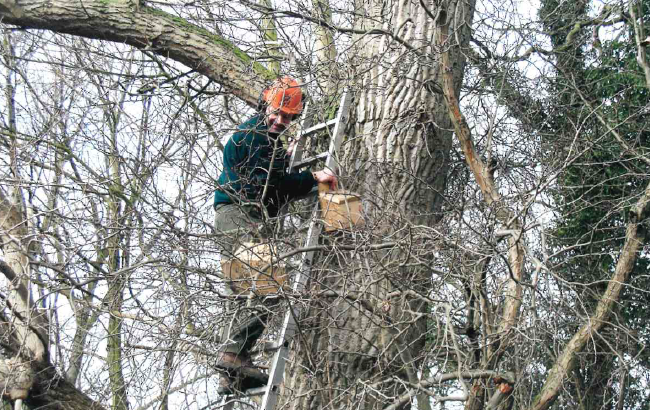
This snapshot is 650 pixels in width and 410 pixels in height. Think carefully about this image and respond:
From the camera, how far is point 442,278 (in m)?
4.78

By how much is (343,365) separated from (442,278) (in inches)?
40.3

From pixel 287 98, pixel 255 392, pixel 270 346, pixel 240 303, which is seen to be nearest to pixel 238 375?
pixel 255 392

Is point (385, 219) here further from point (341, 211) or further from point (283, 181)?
point (283, 181)

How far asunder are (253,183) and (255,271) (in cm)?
75

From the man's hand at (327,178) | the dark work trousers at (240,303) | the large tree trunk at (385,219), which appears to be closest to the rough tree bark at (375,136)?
the large tree trunk at (385,219)

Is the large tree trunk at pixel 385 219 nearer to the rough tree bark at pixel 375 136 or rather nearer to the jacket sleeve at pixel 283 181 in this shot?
the rough tree bark at pixel 375 136

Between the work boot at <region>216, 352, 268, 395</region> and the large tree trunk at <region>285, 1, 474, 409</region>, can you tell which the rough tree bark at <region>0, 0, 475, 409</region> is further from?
the work boot at <region>216, 352, 268, 395</region>

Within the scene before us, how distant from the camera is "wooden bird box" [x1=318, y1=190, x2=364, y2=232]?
5.14 m

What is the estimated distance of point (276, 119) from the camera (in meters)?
5.69

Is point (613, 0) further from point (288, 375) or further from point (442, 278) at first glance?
point (288, 375)

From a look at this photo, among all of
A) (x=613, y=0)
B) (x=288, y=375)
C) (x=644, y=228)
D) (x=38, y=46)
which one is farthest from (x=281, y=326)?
(x=38, y=46)

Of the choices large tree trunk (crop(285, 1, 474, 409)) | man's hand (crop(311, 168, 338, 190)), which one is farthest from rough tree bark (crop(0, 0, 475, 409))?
man's hand (crop(311, 168, 338, 190))

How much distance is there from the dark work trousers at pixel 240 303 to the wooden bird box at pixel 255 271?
0.18 ft

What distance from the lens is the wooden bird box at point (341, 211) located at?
16.9ft
